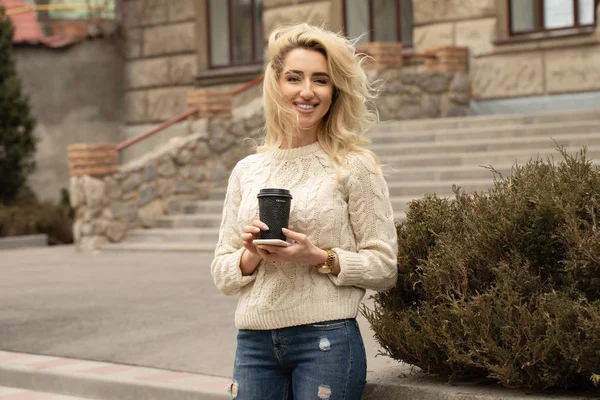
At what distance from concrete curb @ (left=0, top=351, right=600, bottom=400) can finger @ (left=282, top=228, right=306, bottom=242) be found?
1.05 meters

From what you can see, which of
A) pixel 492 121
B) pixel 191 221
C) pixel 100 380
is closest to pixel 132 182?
pixel 191 221

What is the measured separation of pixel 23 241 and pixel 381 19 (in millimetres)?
6725

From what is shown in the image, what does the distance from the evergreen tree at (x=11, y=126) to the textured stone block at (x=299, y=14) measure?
4.30 metres

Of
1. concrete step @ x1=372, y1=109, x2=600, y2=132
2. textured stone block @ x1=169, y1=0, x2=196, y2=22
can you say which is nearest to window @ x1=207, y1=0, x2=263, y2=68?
textured stone block @ x1=169, y1=0, x2=196, y2=22

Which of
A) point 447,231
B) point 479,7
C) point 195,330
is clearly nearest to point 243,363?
point 447,231

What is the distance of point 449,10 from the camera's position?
16578mm

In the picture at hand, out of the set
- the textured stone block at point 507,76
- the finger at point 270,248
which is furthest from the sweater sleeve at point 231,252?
the textured stone block at point 507,76

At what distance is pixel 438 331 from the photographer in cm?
429

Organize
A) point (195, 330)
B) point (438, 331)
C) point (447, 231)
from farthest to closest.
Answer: point (195, 330) → point (447, 231) → point (438, 331)

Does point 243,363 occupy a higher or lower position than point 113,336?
higher

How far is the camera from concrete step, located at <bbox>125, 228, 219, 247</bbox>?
13.9m

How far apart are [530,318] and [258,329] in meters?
0.99

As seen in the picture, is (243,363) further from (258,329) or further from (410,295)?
(410,295)

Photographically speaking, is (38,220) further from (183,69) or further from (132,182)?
(183,69)
